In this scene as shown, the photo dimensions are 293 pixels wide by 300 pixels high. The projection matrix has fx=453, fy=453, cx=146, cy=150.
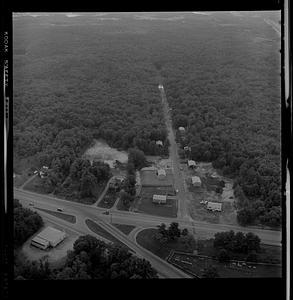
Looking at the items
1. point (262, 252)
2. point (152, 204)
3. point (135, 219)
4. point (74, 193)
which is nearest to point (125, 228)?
point (135, 219)

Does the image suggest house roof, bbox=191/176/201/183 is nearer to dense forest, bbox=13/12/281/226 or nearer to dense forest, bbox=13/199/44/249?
dense forest, bbox=13/12/281/226

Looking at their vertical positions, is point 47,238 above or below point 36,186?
below

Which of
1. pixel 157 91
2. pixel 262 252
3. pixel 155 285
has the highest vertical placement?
pixel 157 91

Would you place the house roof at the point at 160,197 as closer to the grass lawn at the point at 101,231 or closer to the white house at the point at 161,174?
the white house at the point at 161,174

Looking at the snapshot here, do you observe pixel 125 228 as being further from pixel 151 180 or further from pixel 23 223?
pixel 23 223

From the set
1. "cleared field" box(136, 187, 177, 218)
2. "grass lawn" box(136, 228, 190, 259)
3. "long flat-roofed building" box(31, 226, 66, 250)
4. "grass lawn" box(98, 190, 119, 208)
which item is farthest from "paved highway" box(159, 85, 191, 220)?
"long flat-roofed building" box(31, 226, 66, 250)

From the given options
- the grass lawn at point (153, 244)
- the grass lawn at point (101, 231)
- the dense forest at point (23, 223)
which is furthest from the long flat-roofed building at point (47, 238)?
the grass lawn at point (153, 244)
